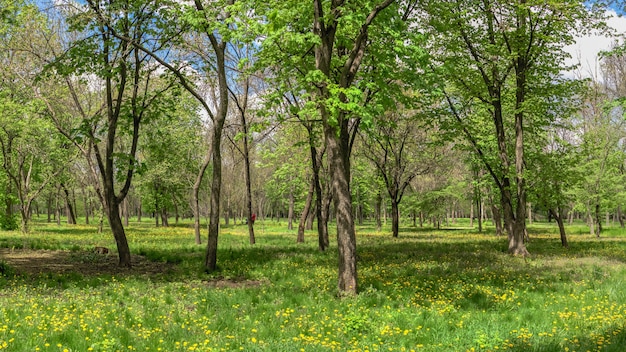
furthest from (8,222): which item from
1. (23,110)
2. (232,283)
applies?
(232,283)

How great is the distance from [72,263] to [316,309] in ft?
36.9

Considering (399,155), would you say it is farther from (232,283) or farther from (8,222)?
(8,222)

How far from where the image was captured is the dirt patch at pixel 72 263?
1401cm

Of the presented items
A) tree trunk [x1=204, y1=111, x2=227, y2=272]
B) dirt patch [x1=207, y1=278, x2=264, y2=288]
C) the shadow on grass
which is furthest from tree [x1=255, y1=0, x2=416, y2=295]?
tree trunk [x1=204, y1=111, x2=227, y2=272]

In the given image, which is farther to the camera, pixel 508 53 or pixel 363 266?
pixel 508 53

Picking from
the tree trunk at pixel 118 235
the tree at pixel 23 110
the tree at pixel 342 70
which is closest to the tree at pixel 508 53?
the tree at pixel 342 70

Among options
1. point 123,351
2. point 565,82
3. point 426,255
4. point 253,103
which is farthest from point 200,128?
point 123,351

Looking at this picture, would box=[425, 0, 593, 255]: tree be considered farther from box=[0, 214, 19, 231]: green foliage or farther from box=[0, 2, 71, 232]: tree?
box=[0, 214, 19, 231]: green foliage

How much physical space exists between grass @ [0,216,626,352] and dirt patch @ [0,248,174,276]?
60cm

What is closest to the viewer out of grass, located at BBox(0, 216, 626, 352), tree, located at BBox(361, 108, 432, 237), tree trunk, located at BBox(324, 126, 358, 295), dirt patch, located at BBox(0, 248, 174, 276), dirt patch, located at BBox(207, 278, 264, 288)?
grass, located at BBox(0, 216, 626, 352)

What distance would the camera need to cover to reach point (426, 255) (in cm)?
1877

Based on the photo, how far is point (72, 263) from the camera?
15.7 m

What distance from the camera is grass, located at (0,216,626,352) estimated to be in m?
6.68

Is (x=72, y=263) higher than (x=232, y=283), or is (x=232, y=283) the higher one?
(x=72, y=263)
